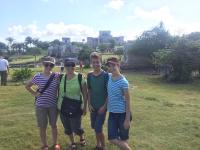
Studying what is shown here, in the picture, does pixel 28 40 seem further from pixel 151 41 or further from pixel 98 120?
pixel 98 120

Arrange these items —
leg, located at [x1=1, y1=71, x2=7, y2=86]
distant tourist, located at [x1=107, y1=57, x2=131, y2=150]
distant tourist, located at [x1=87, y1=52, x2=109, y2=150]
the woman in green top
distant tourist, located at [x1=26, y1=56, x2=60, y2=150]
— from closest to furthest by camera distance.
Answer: distant tourist, located at [x1=107, y1=57, x2=131, y2=150], distant tourist, located at [x1=87, y1=52, x2=109, y2=150], the woman in green top, distant tourist, located at [x1=26, y1=56, x2=60, y2=150], leg, located at [x1=1, y1=71, x2=7, y2=86]

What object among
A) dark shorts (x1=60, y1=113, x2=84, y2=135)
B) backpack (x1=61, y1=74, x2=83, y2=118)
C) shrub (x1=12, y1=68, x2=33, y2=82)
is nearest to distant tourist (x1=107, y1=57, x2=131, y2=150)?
backpack (x1=61, y1=74, x2=83, y2=118)

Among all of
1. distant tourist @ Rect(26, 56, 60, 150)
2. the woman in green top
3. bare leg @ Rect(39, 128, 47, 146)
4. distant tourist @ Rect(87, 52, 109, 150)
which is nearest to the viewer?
distant tourist @ Rect(87, 52, 109, 150)

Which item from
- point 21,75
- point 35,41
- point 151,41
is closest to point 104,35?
point 35,41

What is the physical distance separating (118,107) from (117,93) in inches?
8.7

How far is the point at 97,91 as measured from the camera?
270 inches

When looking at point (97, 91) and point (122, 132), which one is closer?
point (122, 132)

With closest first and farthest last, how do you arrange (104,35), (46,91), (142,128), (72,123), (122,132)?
(122,132)
(46,91)
(72,123)
(142,128)
(104,35)

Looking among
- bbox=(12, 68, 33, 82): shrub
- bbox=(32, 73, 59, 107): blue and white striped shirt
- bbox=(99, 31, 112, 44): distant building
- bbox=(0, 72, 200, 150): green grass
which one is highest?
bbox=(99, 31, 112, 44): distant building

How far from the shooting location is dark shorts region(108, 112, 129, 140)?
20.9 ft

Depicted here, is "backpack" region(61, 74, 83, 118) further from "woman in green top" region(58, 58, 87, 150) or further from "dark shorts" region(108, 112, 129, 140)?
"dark shorts" region(108, 112, 129, 140)

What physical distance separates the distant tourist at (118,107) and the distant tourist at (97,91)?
0.35 m

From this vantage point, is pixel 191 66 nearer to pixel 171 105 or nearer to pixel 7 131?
pixel 171 105

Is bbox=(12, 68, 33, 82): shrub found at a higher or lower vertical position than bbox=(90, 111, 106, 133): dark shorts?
lower
